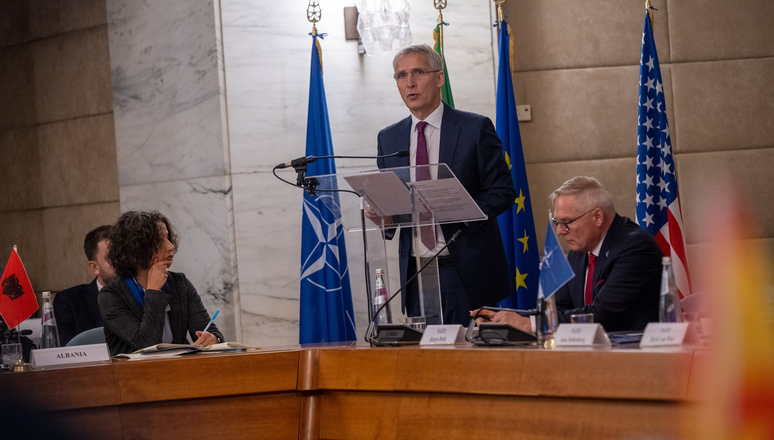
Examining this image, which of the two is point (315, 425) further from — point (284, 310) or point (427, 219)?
point (284, 310)

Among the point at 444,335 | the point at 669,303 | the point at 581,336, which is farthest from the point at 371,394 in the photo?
the point at 669,303

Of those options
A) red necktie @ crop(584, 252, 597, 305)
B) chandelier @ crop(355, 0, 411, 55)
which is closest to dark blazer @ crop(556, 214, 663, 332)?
red necktie @ crop(584, 252, 597, 305)

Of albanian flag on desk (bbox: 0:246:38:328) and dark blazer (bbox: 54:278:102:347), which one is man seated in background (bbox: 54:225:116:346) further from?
albanian flag on desk (bbox: 0:246:38:328)

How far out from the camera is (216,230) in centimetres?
448

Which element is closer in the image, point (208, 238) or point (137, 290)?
point (137, 290)

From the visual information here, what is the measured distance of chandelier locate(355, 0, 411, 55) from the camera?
14.4 ft

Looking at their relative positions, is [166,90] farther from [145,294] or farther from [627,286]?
[627,286]

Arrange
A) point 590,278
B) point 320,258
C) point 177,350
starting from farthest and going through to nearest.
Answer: point 320,258, point 590,278, point 177,350

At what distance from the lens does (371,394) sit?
2.06m

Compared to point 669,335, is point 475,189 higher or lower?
higher

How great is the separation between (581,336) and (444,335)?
1.39 ft

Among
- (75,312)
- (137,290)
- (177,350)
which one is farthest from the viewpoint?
(75,312)

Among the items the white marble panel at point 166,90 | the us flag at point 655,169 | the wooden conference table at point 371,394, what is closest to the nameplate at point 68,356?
the wooden conference table at point 371,394

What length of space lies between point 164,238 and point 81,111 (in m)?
2.70
